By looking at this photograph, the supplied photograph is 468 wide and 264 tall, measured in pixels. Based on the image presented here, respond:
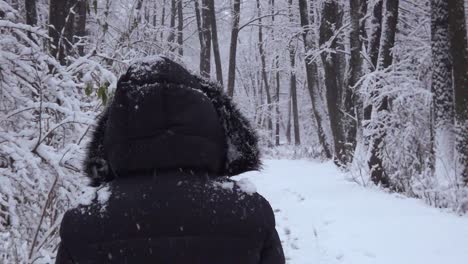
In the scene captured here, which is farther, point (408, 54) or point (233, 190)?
point (408, 54)

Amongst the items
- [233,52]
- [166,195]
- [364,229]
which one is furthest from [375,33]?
[166,195]

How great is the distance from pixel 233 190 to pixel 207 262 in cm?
28

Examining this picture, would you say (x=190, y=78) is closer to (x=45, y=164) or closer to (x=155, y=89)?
(x=155, y=89)

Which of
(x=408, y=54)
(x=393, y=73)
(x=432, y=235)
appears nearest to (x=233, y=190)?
(x=432, y=235)

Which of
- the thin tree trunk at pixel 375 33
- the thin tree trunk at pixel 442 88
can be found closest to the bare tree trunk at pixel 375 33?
the thin tree trunk at pixel 375 33

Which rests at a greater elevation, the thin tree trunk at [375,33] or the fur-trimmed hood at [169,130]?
the thin tree trunk at [375,33]

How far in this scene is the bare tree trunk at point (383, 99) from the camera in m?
10.5

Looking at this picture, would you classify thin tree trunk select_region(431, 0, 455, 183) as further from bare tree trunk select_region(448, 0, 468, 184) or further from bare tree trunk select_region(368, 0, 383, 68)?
bare tree trunk select_region(368, 0, 383, 68)

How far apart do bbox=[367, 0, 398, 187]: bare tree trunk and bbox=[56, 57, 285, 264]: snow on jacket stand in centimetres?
916

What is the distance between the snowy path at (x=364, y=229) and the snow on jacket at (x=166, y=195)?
2818 mm

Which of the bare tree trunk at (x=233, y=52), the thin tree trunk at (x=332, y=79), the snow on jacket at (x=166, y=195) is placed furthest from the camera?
the bare tree trunk at (x=233, y=52)

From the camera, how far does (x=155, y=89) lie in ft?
5.86

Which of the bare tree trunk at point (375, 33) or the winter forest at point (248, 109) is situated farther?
the bare tree trunk at point (375, 33)

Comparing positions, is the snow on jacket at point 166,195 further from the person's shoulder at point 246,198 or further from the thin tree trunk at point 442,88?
the thin tree trunk at point 442,88
